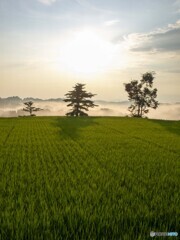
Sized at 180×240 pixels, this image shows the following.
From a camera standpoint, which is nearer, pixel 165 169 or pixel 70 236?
pixel 70 236

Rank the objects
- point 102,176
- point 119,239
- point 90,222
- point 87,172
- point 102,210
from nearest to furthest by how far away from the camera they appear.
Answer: point 119,239, point 90,222, point 102,210, point 102,176, point 87,172

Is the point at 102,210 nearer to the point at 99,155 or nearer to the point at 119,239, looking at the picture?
the point at 119,239

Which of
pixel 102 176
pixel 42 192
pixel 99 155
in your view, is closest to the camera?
pixel 42 192

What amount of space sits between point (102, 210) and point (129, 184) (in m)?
2.57

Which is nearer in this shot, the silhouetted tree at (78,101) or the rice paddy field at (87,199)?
the rice paddy field at (87,199)

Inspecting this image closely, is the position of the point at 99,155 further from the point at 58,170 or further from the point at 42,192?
the point at 42,192

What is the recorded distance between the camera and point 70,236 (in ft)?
15.3

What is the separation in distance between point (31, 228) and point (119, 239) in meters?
1.34

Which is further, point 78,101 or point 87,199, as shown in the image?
point 78,101

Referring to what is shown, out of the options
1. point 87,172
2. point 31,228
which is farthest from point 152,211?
point 87,172

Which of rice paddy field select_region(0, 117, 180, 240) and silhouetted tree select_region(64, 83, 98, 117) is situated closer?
rice paddy field select_region(0, 117, 180, 240)

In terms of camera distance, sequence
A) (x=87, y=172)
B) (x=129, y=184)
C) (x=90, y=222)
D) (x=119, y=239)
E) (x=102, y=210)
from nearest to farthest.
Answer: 1. (x=119, y=239)
2. (x=90, y=222)
3. (x=102, y=210)
4. (x=129, y=184)
5. (x=87, y=172)

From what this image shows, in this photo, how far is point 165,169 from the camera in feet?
35.1

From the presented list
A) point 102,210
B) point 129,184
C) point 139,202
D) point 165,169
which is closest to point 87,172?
point 129,184
